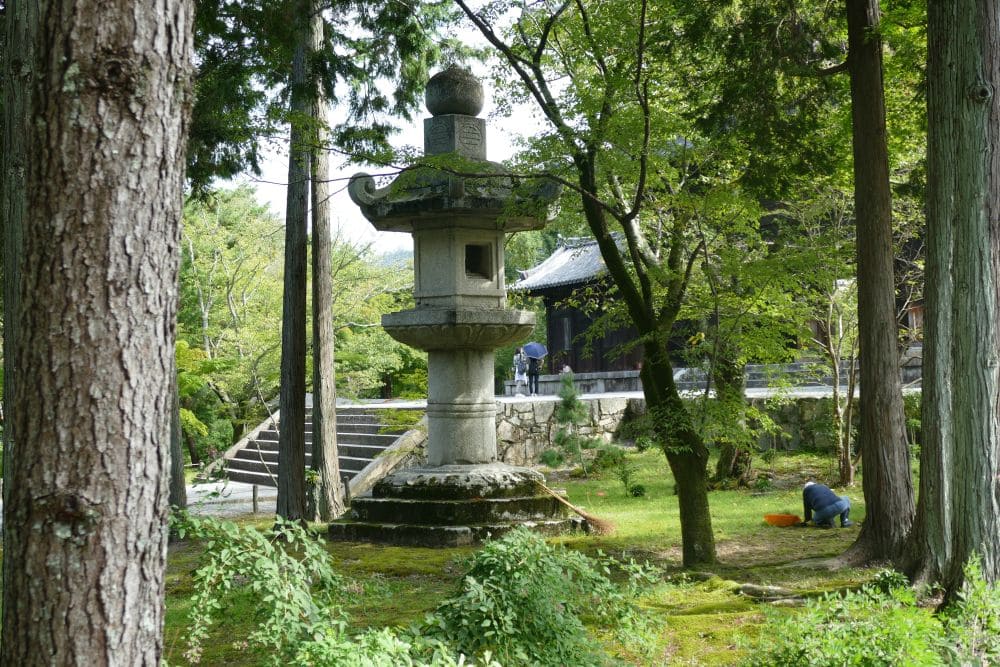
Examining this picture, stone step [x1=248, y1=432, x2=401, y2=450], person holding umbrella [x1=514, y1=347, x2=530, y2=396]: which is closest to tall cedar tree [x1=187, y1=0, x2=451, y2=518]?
stone step [x1=248, y1=432, x2=401, y2=450]

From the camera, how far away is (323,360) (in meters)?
11.8

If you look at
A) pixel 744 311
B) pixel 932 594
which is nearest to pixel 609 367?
pixel 744 311

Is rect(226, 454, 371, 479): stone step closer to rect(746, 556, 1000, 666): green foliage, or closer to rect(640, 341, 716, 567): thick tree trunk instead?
rect(640, 341, 716, 567): thick tree trunk

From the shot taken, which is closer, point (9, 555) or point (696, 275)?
point (9, 555)

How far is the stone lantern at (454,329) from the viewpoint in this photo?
30.2 feet

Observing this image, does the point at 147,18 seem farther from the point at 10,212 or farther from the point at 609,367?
the point at 609,367

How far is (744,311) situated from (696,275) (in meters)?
1.96

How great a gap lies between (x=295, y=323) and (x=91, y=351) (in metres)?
8.11

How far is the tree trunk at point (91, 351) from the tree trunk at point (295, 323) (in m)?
7.49

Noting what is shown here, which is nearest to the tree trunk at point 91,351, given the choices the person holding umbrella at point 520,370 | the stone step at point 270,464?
the stone step at point 270,464

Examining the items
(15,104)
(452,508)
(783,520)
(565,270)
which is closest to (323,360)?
(452,508)

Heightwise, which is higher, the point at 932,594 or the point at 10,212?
the point at 10,212

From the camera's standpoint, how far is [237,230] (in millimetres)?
24750

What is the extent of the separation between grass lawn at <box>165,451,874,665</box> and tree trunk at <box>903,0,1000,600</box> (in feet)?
4.53
